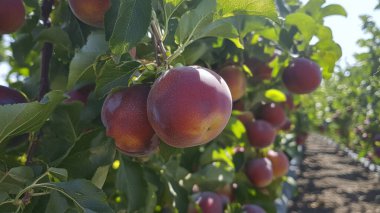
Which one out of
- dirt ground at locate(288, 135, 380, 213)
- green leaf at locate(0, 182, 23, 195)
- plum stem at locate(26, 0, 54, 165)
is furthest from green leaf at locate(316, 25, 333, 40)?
dirt ground at locate(288, 135, 380, 213)

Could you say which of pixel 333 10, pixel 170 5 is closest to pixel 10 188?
pixel 170 5

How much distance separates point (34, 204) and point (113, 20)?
1.49ft

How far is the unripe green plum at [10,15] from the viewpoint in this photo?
110 cm

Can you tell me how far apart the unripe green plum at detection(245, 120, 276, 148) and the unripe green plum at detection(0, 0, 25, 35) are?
1.31 metres

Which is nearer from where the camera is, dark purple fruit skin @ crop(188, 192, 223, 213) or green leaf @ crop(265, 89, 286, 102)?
dark purple fruit skin @ crop(188, 192, 223, 213)

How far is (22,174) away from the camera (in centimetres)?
91

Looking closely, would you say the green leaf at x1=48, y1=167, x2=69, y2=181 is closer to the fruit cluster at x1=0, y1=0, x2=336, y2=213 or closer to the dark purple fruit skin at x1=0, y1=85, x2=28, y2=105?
the fruit cluster at x1=0, y1=0, x2=336, y2=213

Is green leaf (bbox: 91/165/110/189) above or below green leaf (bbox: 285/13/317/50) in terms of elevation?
below

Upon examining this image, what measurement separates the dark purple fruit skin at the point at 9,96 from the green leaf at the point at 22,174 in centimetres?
22

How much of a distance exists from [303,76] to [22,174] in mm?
1068

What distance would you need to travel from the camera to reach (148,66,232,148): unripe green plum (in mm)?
788

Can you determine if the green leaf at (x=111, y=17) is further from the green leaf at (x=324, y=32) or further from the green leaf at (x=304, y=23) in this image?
the green leaf at (x=324, y=32)

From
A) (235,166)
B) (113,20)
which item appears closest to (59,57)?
(113,20)

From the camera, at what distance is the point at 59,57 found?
4.67 feet
